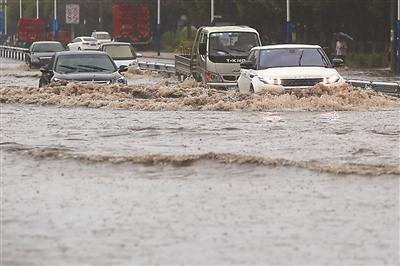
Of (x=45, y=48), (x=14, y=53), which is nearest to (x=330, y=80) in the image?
(x=45, y=48)

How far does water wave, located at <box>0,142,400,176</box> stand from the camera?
13961 mm

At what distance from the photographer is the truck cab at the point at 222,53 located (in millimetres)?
32125

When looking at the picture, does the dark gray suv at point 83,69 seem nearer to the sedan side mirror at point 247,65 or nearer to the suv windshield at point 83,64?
the suv windshield at point 83,64

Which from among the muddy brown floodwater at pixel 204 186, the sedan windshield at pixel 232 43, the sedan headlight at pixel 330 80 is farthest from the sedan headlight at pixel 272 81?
the sedan windshield at pixel 232 43

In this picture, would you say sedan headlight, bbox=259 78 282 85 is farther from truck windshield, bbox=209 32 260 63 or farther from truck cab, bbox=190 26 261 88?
truck windshield, bbox=209 32 260 63

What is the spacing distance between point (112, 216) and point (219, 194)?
176 cm

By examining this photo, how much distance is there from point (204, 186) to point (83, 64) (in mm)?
17341

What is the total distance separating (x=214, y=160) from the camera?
15.1m

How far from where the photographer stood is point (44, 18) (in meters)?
132

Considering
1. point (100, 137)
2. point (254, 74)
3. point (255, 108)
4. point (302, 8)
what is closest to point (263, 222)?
point (100, 137)

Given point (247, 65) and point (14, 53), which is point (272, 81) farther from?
point (14, 53)

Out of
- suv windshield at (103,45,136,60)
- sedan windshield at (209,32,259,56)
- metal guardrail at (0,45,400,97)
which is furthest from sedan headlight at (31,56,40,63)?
sedan windshield at (209,32,259,56)

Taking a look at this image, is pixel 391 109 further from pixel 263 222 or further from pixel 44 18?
pixel 44 18

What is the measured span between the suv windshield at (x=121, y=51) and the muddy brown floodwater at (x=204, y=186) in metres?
20.0
